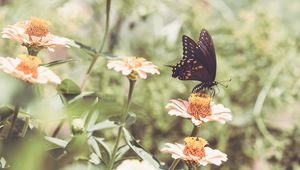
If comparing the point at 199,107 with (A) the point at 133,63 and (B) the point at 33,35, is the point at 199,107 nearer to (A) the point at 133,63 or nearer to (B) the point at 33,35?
(A) the point at 133,63

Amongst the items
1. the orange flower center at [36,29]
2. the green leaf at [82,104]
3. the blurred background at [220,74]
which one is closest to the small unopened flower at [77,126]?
the green leaf at [82,104]

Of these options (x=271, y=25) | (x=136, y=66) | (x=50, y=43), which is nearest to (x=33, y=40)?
(x=50, y=43)

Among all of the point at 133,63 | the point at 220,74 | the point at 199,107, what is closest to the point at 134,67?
the point at 133,63

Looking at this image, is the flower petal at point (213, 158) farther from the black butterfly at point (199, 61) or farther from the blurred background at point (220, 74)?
the blurred background at point (220, 74)

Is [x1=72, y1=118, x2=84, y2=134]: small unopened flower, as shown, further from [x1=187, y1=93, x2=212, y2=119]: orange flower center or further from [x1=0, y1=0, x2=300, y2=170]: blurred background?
[x1=0, y1=0, x2=300, y2=170]: blurred background

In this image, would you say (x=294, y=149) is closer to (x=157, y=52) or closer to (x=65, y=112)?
(x=157, y=52)

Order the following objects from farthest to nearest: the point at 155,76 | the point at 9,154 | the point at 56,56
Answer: the point at 56,56 < the point at 155,76 < the point at 9,154
